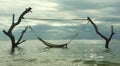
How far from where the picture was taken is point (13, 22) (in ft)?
107

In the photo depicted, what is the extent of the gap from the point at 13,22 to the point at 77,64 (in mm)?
10267

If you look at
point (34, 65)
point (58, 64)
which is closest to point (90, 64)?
point (58, 64)

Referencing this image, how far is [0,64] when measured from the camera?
25.1 m

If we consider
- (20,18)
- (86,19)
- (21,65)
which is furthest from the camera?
(86,19)

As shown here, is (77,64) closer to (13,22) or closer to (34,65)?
(34,65)

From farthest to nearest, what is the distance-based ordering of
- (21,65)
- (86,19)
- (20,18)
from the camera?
(86,19) < (20,18) < (21,65)

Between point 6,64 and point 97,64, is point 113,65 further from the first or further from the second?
point 6,64

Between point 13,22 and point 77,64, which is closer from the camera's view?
point 77,64

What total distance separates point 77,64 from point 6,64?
5.87 m

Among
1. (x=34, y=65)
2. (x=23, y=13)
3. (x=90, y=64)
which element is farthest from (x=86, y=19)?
(x=34, y=65)

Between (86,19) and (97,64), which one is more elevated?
(86,19)

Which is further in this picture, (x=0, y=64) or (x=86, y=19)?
(x=86, y=19)

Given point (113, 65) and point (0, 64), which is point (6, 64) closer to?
point (0, 64)

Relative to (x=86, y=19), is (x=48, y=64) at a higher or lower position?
lower
